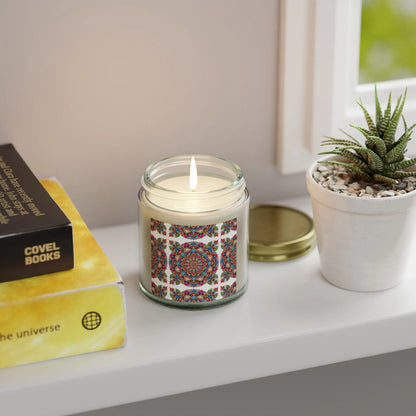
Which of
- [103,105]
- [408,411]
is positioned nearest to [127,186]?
[103,105]

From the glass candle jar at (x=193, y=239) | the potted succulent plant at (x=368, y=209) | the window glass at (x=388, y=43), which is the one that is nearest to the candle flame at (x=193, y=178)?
the glass candle jar at (x=193, y=239)

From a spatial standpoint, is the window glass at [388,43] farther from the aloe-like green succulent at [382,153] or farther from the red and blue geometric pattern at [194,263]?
the red and blue geometric pattern at [194,263]

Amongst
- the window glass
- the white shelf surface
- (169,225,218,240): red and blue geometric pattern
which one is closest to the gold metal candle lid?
the white shelf surface

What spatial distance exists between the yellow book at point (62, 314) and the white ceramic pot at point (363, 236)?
8.1 inches

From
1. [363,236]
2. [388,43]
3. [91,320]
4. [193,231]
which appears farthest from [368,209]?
[388,43]

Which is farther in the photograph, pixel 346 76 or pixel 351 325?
pixel 346 76

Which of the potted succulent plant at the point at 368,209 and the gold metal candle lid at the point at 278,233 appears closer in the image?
the potted succulent plant at the point at 368,209

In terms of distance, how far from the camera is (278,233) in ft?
2.57

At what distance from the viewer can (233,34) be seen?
2.52 ft

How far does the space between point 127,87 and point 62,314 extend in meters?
0.28

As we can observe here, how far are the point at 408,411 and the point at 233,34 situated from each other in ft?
1.69

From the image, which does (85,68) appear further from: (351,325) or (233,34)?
(351,325)

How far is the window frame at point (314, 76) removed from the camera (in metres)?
0.77

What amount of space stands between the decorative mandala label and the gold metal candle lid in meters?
0.10
